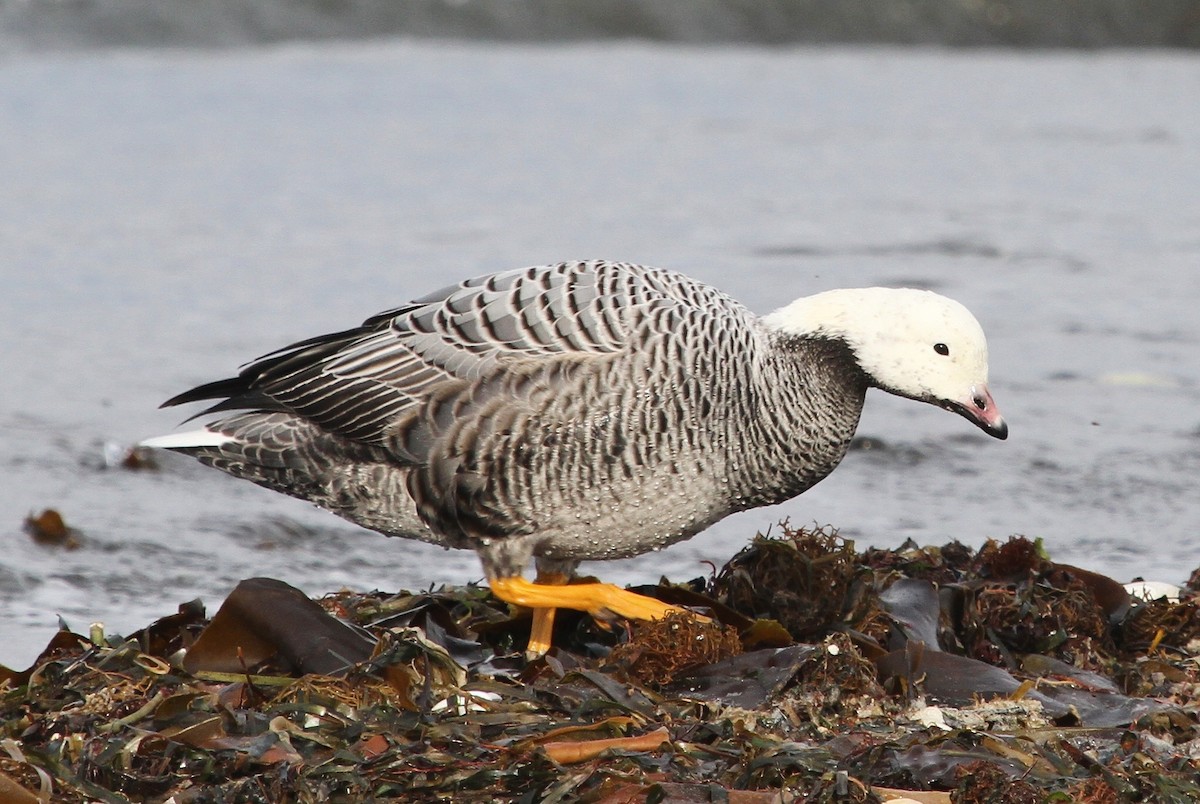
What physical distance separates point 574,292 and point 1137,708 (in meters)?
2.00

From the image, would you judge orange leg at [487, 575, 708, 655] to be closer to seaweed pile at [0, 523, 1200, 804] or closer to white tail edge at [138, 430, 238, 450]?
seaweed pile at [0, 523, 1200, 804]

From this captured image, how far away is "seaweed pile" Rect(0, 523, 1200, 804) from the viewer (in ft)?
12.3

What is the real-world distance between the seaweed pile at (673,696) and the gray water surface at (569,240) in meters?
1.13

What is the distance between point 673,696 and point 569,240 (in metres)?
6.80

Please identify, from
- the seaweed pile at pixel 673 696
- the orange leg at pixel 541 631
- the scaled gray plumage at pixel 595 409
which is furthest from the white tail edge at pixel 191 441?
the orange leg at pixel 541 631

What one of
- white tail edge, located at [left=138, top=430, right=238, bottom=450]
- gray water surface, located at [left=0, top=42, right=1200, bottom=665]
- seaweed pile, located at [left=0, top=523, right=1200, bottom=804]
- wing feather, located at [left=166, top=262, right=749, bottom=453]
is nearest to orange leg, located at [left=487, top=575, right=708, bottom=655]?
seaweed pile, located at [left=0, top=523, right=1200, bottom=804]

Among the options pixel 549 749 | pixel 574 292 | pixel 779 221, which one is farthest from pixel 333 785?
pixel 779 221

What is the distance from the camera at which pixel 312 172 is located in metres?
12.6

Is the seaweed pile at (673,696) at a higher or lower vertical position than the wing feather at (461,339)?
lower

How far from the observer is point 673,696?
4.32m

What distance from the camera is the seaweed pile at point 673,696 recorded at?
373 cm

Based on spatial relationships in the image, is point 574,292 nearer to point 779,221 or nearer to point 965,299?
point 965,299

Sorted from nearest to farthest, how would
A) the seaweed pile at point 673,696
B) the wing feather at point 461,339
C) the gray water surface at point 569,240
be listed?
the seaweed pile at point 673,696
the wing feather at point 461,339
the gray water surface at point 569,240

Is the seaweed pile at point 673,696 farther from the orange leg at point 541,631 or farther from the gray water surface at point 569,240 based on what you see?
the gray water surface at point 569,240
